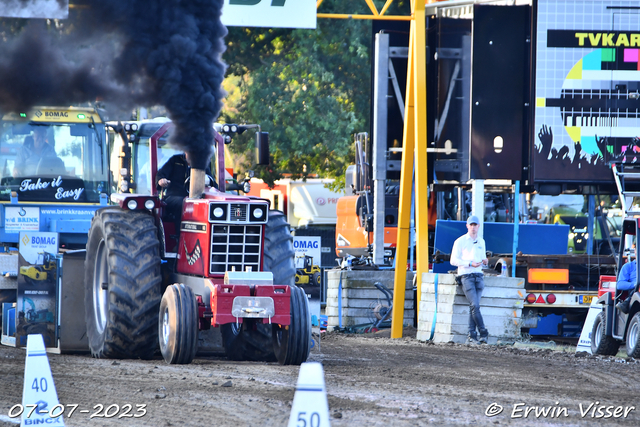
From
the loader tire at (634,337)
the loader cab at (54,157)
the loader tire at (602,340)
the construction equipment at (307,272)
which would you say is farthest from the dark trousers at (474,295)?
the loader cab at (54,157)

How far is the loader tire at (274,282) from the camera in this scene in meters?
10.7

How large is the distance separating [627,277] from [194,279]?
566cm

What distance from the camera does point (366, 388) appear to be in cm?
859

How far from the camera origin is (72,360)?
10.8 meters

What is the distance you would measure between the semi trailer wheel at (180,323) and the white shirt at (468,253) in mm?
4789

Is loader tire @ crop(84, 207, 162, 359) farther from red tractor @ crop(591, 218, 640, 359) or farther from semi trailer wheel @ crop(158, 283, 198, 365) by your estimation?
red tractor @ crop(591, 218, 640, 359)

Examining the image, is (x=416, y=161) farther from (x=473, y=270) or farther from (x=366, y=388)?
(x=366, y=388)

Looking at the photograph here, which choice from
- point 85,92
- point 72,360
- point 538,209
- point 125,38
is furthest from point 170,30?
point 538,209

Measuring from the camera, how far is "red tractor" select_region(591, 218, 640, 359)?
39.5 feet

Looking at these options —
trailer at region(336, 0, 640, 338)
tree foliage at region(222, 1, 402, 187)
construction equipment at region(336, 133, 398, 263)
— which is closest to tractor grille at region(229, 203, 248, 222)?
trailer at region(336, 0, 640, 338)

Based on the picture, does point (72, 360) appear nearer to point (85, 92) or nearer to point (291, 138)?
point (85, 92)

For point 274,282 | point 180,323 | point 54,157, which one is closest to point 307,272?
point 54,157

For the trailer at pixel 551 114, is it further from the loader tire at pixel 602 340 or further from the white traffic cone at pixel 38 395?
the white traffic cone at pixel 38 395

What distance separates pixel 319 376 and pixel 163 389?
12.4ft
